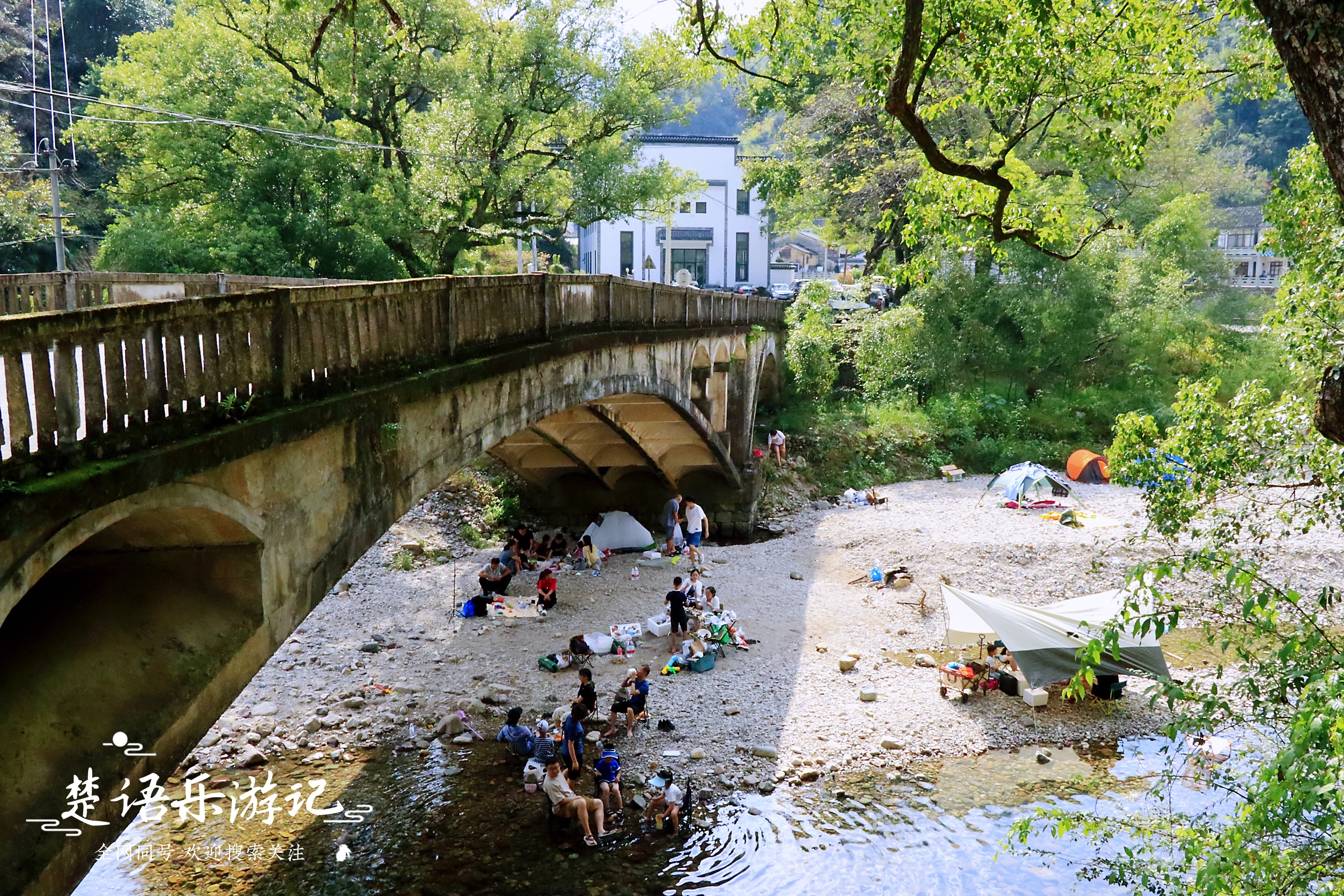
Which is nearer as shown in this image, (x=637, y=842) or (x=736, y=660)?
(x=637, y=842)

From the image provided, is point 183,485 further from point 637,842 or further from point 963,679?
point 963,679

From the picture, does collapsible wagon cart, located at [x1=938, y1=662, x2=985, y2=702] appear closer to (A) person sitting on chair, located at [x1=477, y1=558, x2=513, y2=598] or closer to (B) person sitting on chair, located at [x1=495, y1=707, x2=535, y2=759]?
(B) person sitting on chair, located at [x1=495, y1=707, x2=535, y2=759]

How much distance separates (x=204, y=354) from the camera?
245 inches

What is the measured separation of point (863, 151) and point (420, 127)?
18.1 m

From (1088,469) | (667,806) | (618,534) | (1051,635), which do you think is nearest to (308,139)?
(618,534)

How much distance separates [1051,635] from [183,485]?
1287 cm

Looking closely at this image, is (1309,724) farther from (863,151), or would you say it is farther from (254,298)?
(863,151)

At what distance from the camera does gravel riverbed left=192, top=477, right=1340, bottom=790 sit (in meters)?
13.4

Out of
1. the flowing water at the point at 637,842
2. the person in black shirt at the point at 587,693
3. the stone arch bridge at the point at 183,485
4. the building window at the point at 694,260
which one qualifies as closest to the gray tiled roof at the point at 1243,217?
the building window at the point at 694,260

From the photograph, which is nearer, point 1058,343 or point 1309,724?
point 1309,724

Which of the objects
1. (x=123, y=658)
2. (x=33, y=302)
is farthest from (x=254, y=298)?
(x=33, y=302)

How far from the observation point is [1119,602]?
15453 mm

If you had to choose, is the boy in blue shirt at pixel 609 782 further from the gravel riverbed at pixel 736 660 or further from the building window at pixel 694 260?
the building window at pixel 694 260

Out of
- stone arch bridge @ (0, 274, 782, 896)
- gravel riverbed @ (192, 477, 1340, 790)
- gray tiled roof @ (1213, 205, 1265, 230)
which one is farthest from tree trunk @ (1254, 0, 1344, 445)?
gray tiled roof @ (1213, 205, 1265, 230)
